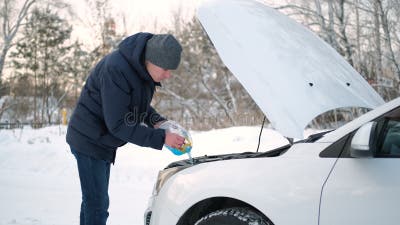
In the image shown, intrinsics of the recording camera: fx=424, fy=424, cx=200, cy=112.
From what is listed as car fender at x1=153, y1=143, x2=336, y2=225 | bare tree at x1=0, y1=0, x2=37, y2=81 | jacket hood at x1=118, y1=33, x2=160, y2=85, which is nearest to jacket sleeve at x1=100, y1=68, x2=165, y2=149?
jacket hood at x1=118, y1=33, x2=160, y2=85

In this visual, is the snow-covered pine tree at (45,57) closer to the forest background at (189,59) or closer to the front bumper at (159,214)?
the forest background at (189,59)

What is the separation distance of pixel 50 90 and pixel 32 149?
27.0m

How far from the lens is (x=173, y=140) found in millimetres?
2650

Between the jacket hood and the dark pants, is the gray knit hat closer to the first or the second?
the jacket hood

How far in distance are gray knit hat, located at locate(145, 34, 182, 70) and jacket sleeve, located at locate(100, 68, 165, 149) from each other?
0.23 metres

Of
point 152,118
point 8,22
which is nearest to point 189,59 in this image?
point 8,22

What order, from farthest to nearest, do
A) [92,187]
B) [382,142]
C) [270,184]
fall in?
1. [92,187]
2. [270,184]
3. [382,142]

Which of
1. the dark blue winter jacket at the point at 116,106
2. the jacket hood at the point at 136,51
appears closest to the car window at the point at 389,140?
the dark blue winter jacket at the point at 116,106

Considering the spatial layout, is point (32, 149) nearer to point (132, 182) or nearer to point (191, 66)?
point (132, 182)

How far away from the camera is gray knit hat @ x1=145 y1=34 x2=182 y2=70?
2.59 meters

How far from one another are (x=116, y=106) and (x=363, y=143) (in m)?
1.44

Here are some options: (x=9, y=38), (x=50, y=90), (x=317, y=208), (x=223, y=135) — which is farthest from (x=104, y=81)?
(x=50, y=90)

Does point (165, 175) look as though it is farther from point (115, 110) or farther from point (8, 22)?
point (8, 22)

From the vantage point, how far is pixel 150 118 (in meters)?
3.19
